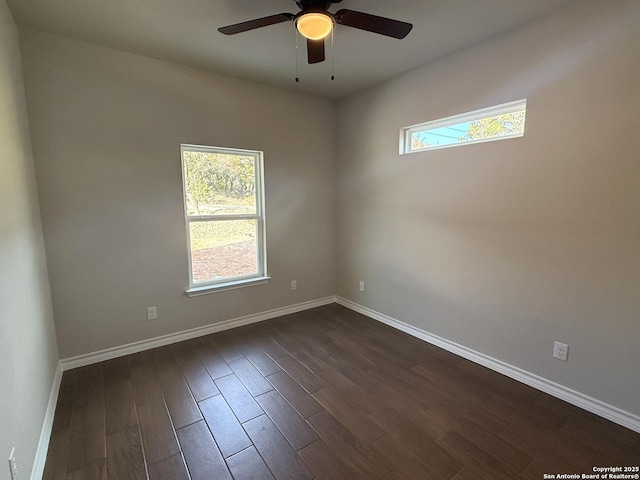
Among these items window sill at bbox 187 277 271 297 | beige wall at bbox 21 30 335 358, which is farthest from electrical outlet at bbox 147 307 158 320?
window sill at bbox 187 277 271 297

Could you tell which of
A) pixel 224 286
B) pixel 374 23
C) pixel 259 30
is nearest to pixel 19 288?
pixel 224 286

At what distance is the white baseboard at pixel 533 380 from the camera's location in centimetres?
189

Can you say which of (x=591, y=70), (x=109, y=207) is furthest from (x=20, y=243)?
(x=591, y=70)

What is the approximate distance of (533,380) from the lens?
2.26 meters

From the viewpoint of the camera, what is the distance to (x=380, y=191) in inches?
133

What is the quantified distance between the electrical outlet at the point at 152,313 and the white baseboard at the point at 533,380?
246 cm

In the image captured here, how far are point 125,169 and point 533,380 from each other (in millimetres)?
3775

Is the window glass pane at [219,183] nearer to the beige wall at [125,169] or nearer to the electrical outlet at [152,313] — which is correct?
the beige wall at [125,169]

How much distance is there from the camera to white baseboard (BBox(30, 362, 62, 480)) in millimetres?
1513

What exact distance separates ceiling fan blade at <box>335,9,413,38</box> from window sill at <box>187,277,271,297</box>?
259cm

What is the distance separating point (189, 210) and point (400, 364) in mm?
2496

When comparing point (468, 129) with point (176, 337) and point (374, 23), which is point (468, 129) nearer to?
point (374, 23)

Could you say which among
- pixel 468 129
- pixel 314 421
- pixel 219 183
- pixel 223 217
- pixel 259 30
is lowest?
pixel 314 421

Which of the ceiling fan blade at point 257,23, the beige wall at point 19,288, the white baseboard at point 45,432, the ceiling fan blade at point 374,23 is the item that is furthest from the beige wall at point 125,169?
the ceiling fan blade at point 374,23
